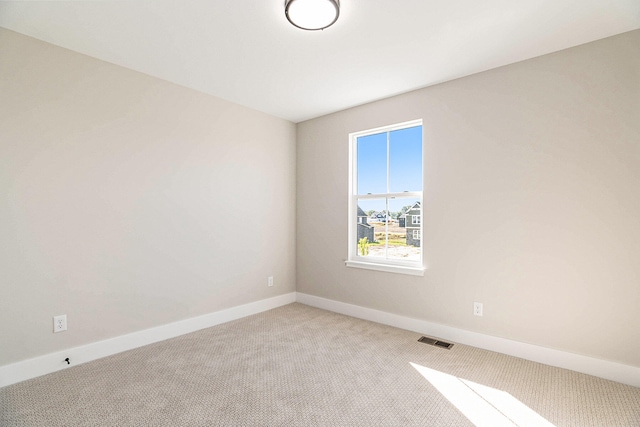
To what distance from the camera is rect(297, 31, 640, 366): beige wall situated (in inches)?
89.2

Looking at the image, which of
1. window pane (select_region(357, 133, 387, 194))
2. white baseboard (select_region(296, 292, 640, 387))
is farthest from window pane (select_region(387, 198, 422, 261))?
white baseboard (select_region(296, 292, 640, 387))

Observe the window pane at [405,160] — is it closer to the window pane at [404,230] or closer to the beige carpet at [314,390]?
the window pane at [404,230]

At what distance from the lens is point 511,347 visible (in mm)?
2693

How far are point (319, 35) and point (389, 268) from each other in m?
2.36

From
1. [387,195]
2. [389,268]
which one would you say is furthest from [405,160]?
[389,268]

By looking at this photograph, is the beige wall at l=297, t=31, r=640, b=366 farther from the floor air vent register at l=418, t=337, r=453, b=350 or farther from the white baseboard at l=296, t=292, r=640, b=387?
the floor air vent register at l=418, t=337, r=453, b=350

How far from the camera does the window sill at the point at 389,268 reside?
3281 millimetres

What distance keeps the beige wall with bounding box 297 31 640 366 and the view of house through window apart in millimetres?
183

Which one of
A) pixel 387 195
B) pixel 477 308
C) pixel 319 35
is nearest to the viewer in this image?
pixel 319 35

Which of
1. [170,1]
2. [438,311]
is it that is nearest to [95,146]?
[170,1]

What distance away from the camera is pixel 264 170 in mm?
4035

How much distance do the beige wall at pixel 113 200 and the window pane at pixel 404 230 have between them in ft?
5.31

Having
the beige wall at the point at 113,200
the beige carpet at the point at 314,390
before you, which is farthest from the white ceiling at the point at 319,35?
the beige carpet at the point at 314,390

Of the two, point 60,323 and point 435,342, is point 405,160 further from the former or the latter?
point 60,323
